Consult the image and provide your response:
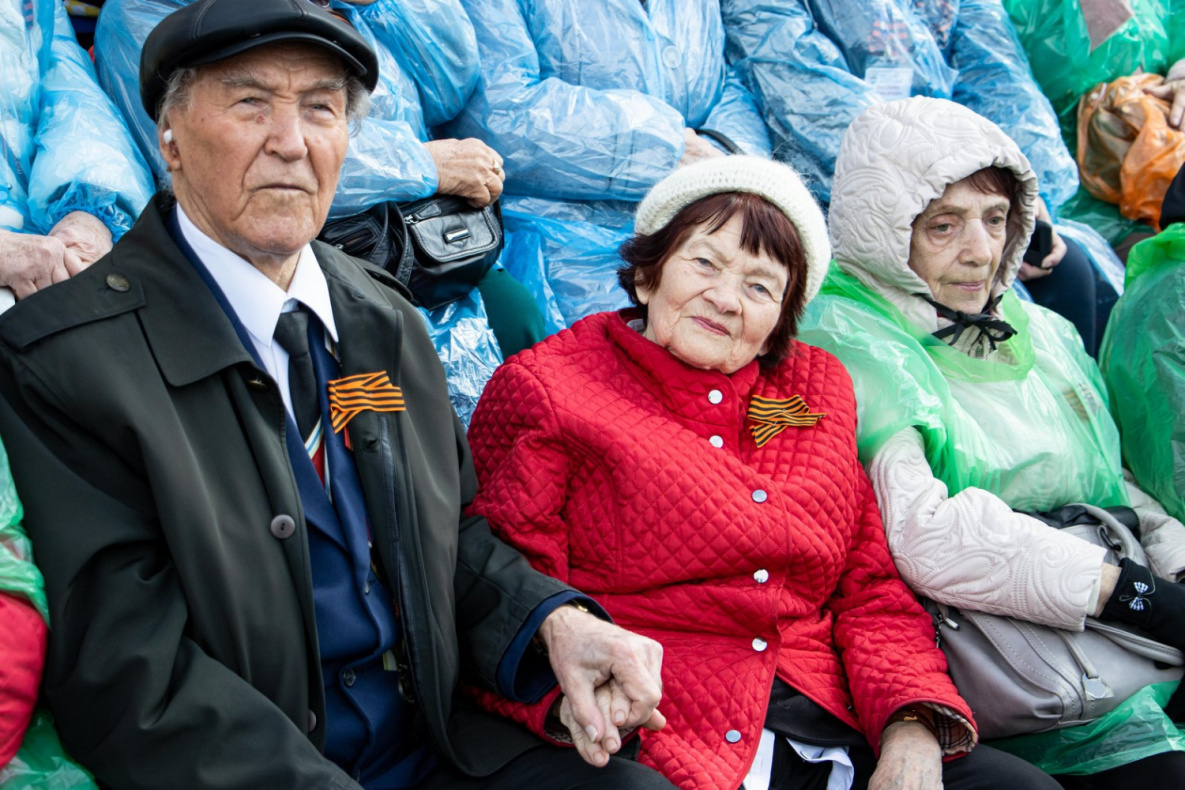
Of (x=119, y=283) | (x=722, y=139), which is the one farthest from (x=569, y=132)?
(x=119, y=283)

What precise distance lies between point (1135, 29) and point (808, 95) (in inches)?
73.9

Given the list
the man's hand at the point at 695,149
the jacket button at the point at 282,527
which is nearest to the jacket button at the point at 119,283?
the jacket button at the point at 282,527

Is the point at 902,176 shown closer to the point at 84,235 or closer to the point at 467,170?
the point at 467,170

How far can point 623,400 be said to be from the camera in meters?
2.16

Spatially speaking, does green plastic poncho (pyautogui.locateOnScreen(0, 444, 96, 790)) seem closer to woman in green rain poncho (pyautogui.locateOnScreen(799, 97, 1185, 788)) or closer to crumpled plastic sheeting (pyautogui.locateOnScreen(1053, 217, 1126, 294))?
woman in green rain poncho (pyautogui.locateOnScreen(799, 97, 1185, 788))

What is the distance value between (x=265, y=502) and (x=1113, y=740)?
1804 mm

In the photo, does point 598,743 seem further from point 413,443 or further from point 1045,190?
point 1045,190

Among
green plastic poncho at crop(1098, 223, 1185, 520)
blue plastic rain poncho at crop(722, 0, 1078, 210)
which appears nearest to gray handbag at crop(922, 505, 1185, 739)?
green plastic poncho at crop(1098, 223, 1185, 520)

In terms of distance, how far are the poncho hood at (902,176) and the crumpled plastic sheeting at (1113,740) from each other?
3.30 ft

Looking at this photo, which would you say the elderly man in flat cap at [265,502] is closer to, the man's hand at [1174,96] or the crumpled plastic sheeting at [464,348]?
the crumpled plastic sheeting at [464,348]

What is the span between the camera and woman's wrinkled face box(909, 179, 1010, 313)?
2707 mm

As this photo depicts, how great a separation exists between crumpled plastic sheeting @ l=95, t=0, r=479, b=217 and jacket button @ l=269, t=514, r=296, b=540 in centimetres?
130

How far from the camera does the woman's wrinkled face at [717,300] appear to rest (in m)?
2.23

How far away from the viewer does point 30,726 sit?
145 cm
